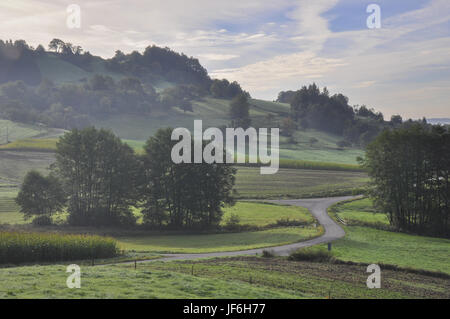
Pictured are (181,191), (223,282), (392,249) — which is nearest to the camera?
(223,282)

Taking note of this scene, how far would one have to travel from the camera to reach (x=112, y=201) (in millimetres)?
60469

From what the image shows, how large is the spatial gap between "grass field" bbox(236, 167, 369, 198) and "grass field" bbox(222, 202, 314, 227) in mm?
5433

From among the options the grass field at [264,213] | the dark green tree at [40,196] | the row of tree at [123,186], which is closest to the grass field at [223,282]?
the grass field at [264,213]

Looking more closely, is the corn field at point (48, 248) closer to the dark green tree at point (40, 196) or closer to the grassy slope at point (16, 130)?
the dark green tree at point (40, 196)

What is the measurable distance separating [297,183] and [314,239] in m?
44.7

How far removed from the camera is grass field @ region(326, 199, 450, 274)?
34.4m

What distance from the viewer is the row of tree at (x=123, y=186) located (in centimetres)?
5841

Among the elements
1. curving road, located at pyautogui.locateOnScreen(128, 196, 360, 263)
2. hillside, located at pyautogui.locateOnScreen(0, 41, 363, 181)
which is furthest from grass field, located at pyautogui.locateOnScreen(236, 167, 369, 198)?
hillside, located at pyautogui.locateOnScreen(0, 41, 363, 181)

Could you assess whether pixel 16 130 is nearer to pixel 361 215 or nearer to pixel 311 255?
pixel 361 215

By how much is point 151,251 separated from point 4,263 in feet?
40.8

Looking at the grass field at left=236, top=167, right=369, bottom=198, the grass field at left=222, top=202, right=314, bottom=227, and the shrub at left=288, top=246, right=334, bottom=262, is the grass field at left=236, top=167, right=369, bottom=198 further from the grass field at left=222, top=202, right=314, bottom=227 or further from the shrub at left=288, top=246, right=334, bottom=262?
the shrub at left=288, top=246, right=334, bottom=262

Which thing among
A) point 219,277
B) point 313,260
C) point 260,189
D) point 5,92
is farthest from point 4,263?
point 5,92

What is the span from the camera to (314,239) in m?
45.4

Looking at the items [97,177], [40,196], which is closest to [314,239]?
[97,177]
